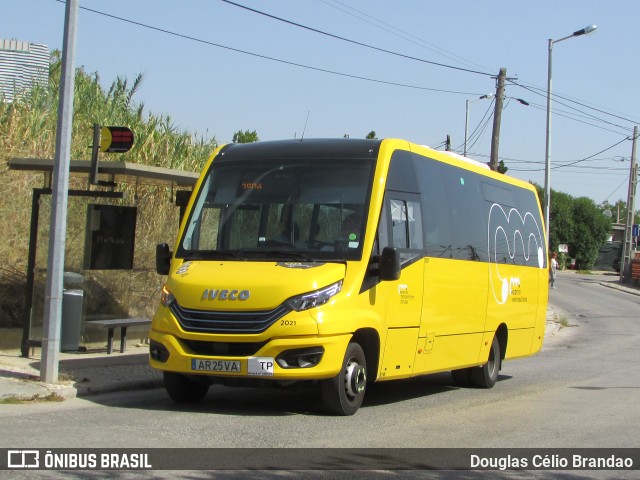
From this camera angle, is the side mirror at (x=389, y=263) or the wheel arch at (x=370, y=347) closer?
the side mirror at (x=389, y=263)

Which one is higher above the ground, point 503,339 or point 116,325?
point 503,339

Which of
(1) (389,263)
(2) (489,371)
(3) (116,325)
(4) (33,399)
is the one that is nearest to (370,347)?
(1) (389,263)

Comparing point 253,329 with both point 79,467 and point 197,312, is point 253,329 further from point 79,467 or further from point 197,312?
point 79,467

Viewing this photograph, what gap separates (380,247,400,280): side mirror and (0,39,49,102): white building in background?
49.0ft

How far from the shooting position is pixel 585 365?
62.4 ft

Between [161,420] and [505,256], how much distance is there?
278 inches

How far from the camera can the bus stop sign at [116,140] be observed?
12945 mm

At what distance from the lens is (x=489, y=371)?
47.4 feet

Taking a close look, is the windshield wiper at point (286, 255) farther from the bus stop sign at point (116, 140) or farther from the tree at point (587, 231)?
the tree at point (587, 231)

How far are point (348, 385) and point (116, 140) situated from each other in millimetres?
4969

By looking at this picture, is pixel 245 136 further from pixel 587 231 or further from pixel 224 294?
pixel 587 231

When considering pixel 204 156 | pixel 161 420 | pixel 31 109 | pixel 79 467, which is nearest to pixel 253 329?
pixel 161 420

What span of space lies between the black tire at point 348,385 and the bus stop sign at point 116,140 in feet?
15.0

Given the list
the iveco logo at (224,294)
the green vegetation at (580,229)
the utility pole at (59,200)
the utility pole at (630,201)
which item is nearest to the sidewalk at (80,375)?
the utility pole at (59,200)
